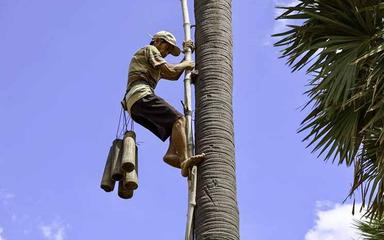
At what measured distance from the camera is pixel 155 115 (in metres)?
6.07

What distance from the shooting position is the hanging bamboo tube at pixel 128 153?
572cm

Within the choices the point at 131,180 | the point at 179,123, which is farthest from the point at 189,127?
the point at 131,180

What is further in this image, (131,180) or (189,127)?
(131,180)

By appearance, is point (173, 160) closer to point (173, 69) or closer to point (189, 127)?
point (189, 127)

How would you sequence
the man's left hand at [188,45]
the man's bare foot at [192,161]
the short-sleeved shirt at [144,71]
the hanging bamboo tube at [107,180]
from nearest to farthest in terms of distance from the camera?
the man's bare foot at [192,161] < the hanging bamboo tube at [107,180] < the man's left hand at [188,45] < the short-sleeved shirt at [144,71]

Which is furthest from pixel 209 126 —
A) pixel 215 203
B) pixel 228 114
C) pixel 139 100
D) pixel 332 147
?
pixel 332 147

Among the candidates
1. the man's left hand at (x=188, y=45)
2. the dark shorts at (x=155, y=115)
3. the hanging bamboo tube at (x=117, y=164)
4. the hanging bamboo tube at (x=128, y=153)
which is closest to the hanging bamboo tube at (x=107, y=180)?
the hanging bamboo tube at (x=117, y=164)

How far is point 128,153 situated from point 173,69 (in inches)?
29.8

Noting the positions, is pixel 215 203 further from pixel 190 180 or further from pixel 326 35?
pixel 326 35

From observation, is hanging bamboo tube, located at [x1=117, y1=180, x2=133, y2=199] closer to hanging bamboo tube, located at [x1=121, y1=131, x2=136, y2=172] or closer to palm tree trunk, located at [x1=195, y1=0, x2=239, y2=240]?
hanging bamboo tube, located at [x1=121, y1=131, x2=136, y2=172]

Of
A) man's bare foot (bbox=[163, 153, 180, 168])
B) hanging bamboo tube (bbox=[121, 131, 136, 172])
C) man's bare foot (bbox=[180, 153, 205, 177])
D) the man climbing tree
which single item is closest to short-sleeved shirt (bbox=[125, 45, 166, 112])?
the man climbing tree

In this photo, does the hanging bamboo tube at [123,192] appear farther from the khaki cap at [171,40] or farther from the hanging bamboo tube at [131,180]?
the khaki cap at [171,40]

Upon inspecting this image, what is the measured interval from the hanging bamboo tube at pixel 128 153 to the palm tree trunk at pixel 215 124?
2.11 ft

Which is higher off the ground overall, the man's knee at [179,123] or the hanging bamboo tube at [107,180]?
the man's knee at [179,123]
